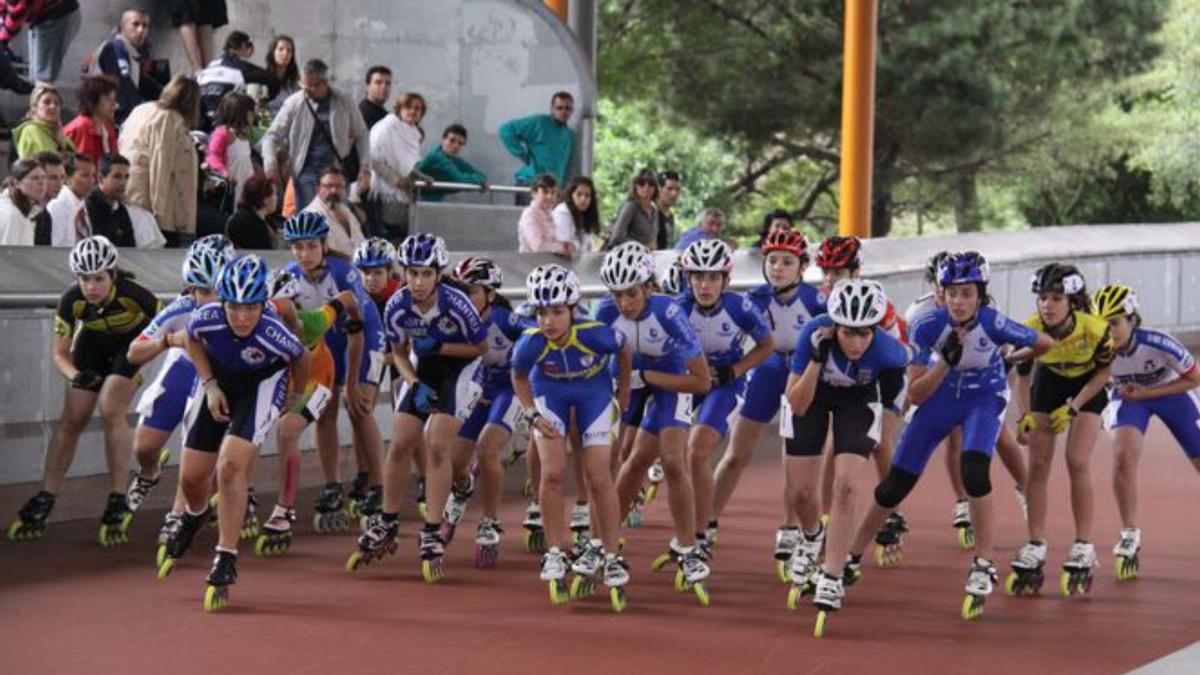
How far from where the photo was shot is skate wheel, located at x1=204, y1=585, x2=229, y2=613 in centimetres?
1145

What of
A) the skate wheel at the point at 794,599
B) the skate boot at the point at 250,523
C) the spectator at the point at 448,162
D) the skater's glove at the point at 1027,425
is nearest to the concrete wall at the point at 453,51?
the spectator at the point at 448,162

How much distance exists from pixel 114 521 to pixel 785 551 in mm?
4208

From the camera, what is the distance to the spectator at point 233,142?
1639cm

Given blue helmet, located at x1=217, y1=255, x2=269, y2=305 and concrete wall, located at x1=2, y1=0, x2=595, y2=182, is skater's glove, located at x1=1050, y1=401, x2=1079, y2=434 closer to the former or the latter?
blue helmet, located at x1=217, y1=255, x2=269, y2=305

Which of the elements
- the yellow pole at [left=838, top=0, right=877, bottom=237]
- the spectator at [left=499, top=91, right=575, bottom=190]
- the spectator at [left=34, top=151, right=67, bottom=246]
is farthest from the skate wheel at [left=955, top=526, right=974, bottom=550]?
the yellow pole at [left=838, top=0, right=877, bottom=237]

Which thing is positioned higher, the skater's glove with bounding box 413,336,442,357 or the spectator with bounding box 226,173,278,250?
the spectator with bounding box 226,173,278,250

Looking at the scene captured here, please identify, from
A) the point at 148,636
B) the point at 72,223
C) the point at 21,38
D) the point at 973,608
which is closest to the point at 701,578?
the point at 973,608

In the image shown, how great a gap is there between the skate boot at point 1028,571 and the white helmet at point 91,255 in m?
5.76

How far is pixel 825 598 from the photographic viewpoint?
36.8ft

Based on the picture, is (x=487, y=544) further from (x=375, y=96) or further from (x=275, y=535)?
(x=375, y=96)

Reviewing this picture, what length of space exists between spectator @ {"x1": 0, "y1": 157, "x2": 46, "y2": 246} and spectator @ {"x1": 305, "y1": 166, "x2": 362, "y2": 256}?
2188mm

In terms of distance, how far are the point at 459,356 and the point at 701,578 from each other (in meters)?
2.07

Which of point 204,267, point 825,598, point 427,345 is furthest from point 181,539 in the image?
point 825,598

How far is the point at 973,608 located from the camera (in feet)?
38.5
